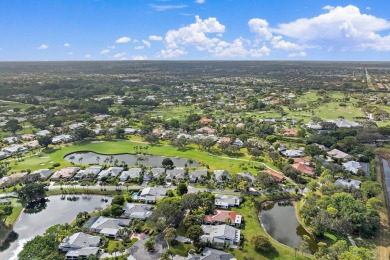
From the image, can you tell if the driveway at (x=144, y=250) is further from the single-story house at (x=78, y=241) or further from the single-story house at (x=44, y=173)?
the single-story house at (x=44, y=173)

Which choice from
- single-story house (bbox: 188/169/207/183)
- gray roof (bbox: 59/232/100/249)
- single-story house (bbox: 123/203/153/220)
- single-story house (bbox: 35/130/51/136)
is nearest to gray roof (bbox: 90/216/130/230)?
single-story house (bbox: 123/203/153/220)

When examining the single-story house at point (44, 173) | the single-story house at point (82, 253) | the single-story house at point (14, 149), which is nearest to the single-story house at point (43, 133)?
the single-story house at point (14, 149)

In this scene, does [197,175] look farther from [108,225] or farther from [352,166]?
[352,166]

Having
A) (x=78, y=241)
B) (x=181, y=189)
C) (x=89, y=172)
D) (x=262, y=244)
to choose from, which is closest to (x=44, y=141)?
(x=89, y=172)

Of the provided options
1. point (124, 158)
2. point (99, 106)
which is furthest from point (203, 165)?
point (99, 106)

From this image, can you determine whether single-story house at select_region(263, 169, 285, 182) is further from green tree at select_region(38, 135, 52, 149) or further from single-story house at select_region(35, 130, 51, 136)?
single-story house at select_region(35, 130, 51, 136)
